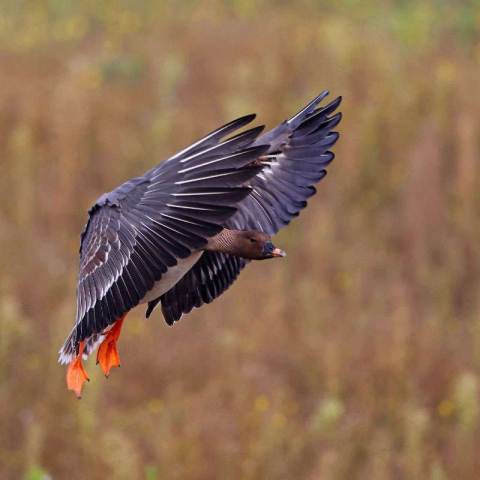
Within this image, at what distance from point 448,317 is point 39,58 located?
18.8 feet

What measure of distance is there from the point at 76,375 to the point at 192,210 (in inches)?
56.5

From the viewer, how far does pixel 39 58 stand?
11.8 metres

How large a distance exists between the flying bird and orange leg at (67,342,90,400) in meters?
0.02

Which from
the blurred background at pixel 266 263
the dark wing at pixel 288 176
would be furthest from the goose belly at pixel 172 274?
the blurred background at pixel 266 263

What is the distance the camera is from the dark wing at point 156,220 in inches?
156

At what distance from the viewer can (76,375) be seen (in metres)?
5.08

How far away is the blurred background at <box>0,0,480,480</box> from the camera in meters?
6.93

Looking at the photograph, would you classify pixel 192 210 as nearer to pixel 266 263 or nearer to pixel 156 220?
pixel 156 220

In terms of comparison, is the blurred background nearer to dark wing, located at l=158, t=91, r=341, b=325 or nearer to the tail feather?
the tail feather

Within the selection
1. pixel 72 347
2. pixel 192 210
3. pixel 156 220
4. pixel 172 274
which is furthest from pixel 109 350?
pixel 192 210

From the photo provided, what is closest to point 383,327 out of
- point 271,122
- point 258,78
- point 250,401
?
point 250,401

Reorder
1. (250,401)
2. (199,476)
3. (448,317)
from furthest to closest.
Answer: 1. (448,317)
2. (250,401)
3. (199,476)

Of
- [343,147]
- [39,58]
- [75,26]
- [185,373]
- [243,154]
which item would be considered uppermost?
[75,26]

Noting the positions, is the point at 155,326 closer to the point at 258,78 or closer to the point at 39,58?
the point at 258,78
